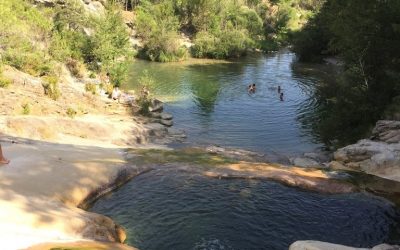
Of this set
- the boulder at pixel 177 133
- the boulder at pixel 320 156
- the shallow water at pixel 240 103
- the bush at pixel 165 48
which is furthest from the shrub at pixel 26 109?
the bush at pixel 165 48

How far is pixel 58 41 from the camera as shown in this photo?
36406mm

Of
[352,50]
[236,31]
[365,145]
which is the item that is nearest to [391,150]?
[365,145]

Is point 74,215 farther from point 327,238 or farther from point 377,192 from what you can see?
point 377,192

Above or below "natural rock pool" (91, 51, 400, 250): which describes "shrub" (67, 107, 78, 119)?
above

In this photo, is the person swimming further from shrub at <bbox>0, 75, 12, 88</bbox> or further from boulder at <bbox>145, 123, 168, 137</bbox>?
shrub at <bbox>0, 75, 12, 88</bbox>

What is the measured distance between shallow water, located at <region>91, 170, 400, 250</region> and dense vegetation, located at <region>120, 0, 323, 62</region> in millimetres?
48012

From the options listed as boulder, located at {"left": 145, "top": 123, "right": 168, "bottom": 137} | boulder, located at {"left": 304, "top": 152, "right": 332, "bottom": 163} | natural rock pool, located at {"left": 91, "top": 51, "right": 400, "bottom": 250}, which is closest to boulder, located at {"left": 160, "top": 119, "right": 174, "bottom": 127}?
boulder, located at {"left": 145, "top": 123, "right": 168, "bottom": 137}

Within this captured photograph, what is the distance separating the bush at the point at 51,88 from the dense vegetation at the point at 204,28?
33.7 m

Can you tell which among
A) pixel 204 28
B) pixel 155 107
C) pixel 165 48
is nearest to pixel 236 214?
pixel 155 107

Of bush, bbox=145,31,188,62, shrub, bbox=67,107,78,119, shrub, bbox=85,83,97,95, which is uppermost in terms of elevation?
bush, bbox=145,31,188,62

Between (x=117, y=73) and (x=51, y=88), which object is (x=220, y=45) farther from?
(x=51, y=88)

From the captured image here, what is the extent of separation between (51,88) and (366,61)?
22296mm

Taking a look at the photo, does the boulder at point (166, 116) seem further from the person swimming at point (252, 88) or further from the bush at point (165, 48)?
the bush at point (165, 48)

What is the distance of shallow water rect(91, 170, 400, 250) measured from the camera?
13798 millimetres
